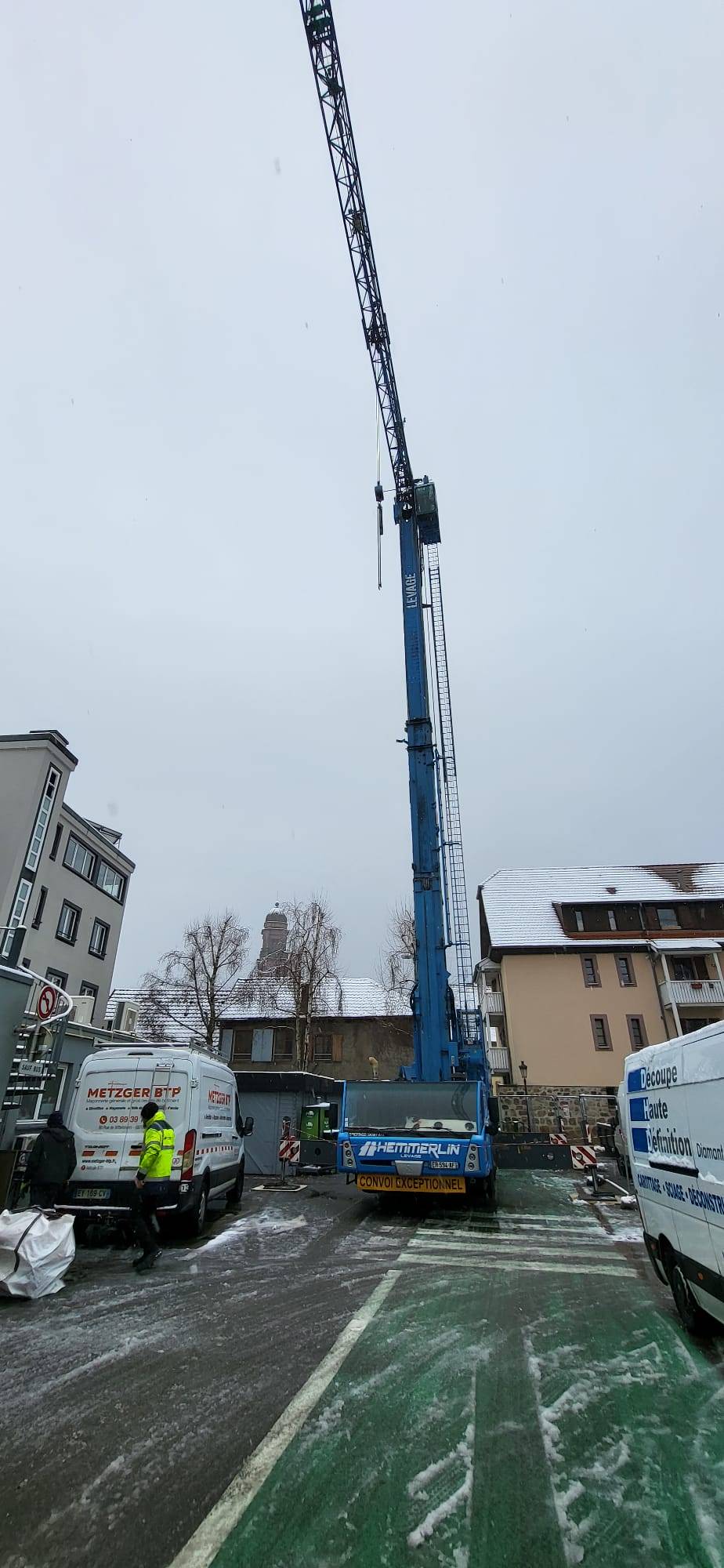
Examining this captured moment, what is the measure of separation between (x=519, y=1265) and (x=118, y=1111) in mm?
5361

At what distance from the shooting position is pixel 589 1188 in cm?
1547

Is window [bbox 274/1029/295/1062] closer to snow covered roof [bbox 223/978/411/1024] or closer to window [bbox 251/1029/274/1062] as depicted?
window [bbox 251/1029/274/1062]

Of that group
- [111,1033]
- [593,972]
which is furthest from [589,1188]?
[593,972]

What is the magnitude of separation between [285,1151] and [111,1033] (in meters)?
5.44

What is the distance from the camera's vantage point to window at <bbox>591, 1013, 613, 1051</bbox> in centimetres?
3127

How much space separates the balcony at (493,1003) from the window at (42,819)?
2133 centimetres

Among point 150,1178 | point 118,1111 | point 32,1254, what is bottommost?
point 32,1254

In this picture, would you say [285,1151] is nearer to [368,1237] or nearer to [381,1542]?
[368,1237]

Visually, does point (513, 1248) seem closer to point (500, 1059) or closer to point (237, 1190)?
point (237, 1190)

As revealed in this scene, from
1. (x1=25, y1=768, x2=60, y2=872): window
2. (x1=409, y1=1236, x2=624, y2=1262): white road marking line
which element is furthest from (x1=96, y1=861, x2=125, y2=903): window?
(x1=409, y1=1236, x2=624, y2=1262): white road marking line

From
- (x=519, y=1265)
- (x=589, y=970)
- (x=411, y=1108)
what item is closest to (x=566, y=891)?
(x=589, y=970)

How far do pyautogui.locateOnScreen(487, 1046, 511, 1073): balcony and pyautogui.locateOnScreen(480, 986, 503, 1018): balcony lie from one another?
2.23 m

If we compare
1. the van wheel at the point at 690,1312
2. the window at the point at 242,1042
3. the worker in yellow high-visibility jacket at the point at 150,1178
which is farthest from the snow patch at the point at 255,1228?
the window at the point at 242,1042

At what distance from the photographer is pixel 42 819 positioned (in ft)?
77.4
